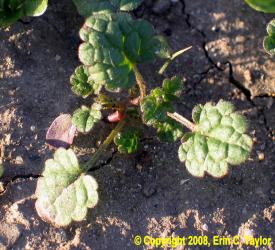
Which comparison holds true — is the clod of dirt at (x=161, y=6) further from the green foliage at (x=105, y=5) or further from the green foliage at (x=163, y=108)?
the green foliage at (x=163, y=108)

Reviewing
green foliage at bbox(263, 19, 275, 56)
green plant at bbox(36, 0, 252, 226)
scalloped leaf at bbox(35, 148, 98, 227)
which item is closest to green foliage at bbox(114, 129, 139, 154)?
green plant at bbox(36, 0, 252, 226)

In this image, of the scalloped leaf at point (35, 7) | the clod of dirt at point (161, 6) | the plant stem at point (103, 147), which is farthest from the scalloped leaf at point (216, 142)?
the scalloped leaf at point (35, 7)

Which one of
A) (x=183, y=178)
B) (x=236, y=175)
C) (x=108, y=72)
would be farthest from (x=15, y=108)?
(x=236, y=175)

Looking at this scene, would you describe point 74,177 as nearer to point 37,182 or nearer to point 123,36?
point 37,182

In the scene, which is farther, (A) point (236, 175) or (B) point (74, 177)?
(A) point (236, 175)

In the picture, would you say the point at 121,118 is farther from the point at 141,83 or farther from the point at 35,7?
the point at 35,7

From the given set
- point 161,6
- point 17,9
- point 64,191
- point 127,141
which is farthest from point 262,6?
point 64,191

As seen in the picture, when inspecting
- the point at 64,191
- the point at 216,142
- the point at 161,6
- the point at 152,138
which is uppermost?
the point at 161,6
